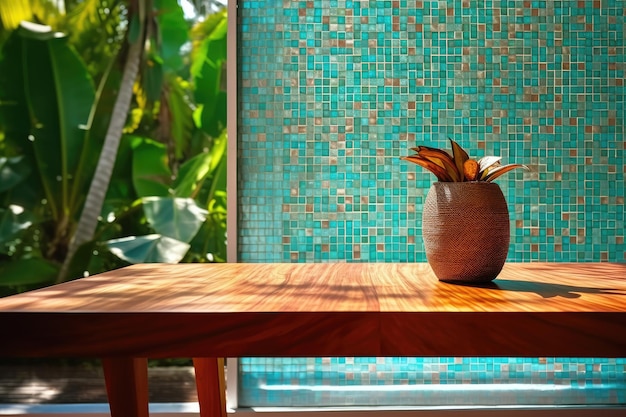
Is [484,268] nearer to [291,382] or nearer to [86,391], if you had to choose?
[291,382]

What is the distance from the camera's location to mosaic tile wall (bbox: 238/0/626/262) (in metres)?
2.59

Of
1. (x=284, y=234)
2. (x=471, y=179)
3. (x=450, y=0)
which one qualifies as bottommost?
(x=284, y=234)

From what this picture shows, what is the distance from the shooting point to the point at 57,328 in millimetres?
917

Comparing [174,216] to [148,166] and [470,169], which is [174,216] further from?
[470,169]

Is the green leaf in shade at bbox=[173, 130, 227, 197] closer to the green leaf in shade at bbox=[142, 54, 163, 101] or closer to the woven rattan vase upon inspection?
the green leaf in shade at bbox=[142, 54, 163, 101]

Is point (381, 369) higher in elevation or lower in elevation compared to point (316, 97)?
lower

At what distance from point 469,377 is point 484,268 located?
1.30 metres

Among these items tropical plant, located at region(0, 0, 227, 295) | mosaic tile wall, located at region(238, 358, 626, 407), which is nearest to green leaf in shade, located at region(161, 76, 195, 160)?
tropical plant, located at region(0, 0, 227, 295)

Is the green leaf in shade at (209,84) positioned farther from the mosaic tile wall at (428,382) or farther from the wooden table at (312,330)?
the wooden table at (312,330)

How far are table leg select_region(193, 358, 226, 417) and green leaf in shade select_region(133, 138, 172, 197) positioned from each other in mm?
1933

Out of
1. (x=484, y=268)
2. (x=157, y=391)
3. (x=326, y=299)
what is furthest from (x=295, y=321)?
(x=157, y=391)

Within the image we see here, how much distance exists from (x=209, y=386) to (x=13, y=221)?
1948 mm

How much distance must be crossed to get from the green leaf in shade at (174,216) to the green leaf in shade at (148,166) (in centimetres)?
33

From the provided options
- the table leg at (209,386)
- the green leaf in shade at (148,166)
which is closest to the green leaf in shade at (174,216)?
the green leaf in shade at (148,166)
